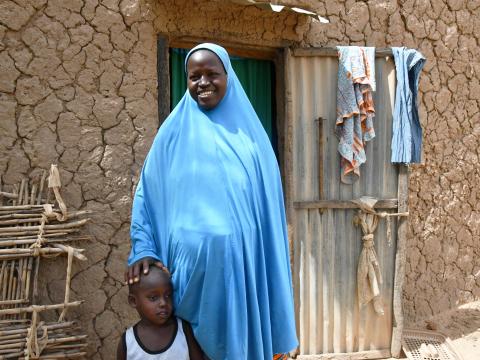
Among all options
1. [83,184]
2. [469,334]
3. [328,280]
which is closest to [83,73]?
[83,184]

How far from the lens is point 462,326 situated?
4312 millimetres

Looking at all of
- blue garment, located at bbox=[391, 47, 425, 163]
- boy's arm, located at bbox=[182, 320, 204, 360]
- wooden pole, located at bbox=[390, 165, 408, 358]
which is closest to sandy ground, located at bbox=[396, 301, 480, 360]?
wooden pole, located at bbox=[390, 165, 408, 358]

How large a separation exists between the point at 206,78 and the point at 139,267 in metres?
0.76

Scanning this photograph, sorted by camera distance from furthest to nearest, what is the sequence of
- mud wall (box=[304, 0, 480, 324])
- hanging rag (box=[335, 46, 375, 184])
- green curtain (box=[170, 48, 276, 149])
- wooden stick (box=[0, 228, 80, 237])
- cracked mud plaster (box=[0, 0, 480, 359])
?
mud wall (box=[304, 0, 480, 324]) < green curtain (box=[170, 48, 276, 149]) < hanging rag (box=[335, 46, 375, 184]) < cracked mud plaster (box=[0, 0, 480, 359]) < wooden stick (box=[0, 228, 80, 237])

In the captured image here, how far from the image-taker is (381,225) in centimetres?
369

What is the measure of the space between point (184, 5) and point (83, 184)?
1295mm

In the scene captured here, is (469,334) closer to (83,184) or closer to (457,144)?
(457,144)

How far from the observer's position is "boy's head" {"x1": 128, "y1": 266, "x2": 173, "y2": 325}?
1813 mm

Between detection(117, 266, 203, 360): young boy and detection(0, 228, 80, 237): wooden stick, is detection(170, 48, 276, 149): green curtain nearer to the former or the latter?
detection(0, 228, 80, 237): wooden stick

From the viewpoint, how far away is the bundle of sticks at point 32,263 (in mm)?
2674

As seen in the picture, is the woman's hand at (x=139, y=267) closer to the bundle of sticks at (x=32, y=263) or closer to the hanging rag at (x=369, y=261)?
the bundle of sticks at (x=32, y=263)

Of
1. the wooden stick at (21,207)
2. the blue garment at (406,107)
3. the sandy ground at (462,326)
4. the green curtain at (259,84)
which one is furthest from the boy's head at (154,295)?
the sandy ground at (462,326)

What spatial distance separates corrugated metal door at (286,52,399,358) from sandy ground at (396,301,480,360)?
0.69 m

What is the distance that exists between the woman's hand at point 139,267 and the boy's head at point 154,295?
0.7 inches
